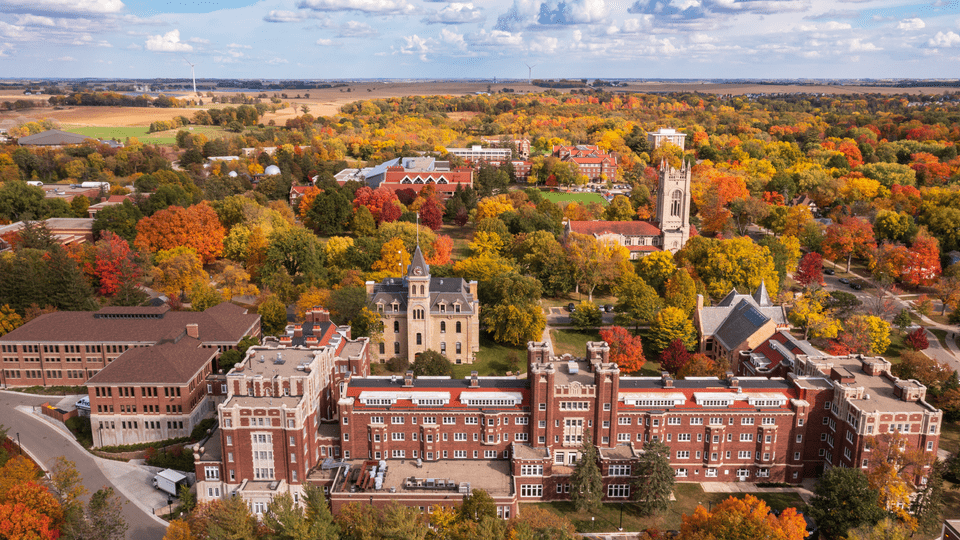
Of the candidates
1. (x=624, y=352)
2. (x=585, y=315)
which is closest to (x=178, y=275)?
(x=585, y=315)

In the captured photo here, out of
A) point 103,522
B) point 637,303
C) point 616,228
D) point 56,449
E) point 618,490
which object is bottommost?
point 56,449

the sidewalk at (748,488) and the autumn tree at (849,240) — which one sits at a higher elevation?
the autumn tree at (849,240)

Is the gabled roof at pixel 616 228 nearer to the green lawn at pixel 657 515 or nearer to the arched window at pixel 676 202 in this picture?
the arched window at pixel 676 202

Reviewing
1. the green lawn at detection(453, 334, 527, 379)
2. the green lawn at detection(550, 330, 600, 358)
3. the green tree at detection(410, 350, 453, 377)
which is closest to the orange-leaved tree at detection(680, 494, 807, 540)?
the green tree at detection(410, 350, 453, 377)

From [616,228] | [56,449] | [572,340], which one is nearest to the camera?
[56,449]

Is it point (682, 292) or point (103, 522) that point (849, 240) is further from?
point (103, 522)

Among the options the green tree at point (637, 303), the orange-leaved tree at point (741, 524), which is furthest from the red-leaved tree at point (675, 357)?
the orange-leaved tree at point (741, 524)

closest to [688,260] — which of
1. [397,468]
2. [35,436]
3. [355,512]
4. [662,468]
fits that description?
[662,468]

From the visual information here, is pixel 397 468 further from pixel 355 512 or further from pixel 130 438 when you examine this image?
pixel 130 438
